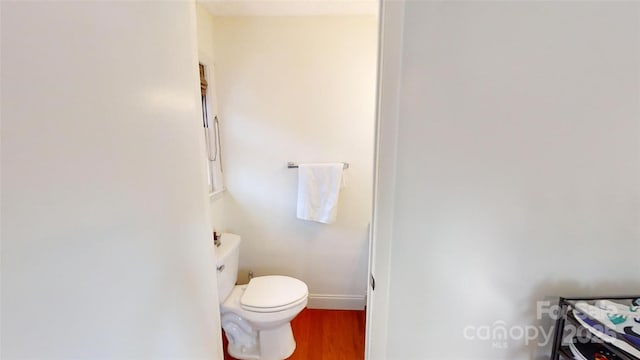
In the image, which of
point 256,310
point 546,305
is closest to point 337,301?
point 256,310

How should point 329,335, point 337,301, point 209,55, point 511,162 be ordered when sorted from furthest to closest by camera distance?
point 337,301, point 329,335, point 209,55, point 511,162

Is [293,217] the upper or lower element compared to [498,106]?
lower

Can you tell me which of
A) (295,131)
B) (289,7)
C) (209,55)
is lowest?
(295,131)

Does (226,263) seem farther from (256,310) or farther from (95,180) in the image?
(95,180)

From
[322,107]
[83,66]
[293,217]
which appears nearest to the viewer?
[83,66]

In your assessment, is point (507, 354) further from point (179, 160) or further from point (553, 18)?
point (179, 160)

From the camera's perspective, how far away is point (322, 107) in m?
2.01

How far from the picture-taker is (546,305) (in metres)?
A: 0.96

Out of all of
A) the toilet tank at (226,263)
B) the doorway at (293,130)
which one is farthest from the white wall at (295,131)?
the toilet tank at (226,263)

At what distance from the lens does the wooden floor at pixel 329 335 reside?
6.08 ft

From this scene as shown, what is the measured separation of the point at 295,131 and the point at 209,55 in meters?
0.73

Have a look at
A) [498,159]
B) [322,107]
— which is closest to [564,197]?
[498,159]

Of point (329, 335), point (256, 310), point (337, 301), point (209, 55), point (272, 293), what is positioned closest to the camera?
point (256, 310)

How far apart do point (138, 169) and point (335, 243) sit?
1.66 meters
